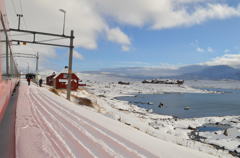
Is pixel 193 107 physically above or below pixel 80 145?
below

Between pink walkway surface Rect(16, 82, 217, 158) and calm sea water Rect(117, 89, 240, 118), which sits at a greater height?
pink walkway surface Rect(16, 82, 217, 158)

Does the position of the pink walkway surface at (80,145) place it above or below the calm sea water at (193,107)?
above

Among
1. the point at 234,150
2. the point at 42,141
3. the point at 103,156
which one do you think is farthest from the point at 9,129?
the point at 234,150

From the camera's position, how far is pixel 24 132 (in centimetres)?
784

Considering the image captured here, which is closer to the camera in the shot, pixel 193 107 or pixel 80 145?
pixel 80 145

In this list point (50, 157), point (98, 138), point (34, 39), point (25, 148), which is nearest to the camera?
point (50, 157)

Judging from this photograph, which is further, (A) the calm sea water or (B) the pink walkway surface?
(A) the calm sea water

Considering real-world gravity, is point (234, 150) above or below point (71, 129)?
below

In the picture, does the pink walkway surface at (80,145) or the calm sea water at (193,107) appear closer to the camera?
the pink walkway surface at (80,145)

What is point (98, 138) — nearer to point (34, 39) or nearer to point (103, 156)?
point (103, 156)

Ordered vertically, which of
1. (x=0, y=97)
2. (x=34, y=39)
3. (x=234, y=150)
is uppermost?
(x=34, y=39)

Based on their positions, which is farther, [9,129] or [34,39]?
[34,39]

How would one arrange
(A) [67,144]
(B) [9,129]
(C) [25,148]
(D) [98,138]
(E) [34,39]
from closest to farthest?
(C) [25,148] → (A) [67,144] → (D) [98,138] → (B) [9,129] → (E) [34,39]

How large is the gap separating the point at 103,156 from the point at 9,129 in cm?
452
